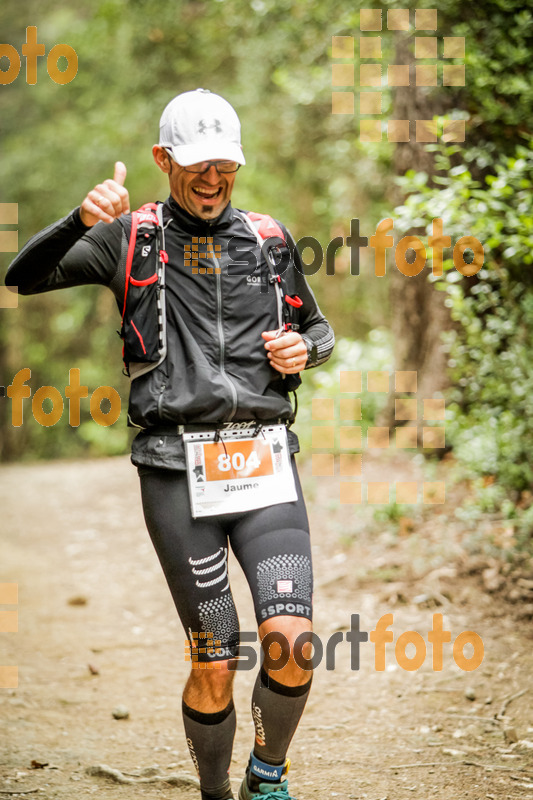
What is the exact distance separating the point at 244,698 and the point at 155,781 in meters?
1.23

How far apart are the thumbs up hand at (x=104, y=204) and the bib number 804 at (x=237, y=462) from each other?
910 mm

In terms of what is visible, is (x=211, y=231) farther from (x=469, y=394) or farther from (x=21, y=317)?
(x=21, y=317)

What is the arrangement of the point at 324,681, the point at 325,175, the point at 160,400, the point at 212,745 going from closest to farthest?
the point at 160,400
the point at 212,745
the point at 324,681
the point at 325,175

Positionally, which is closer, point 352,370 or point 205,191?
point 205,191

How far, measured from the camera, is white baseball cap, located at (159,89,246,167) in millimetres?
2883

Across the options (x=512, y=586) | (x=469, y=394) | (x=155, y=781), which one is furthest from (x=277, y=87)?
(x=155, y=781)

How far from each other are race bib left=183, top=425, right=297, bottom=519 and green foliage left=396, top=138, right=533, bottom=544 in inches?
110

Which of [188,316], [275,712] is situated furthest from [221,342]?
[275,712]

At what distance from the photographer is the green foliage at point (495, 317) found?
535 centimetres

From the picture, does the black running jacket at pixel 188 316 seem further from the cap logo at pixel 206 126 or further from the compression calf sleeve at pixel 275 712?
the compression calf sleeve at pixel 275 712

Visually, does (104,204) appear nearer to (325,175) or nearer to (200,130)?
(200,130)

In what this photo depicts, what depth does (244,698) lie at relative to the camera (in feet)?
15.8

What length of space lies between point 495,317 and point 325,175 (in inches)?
279

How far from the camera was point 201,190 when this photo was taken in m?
2.98
